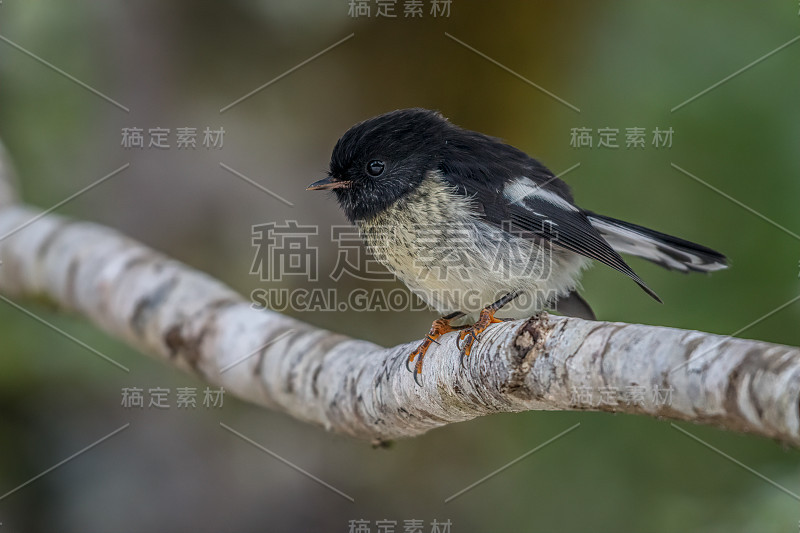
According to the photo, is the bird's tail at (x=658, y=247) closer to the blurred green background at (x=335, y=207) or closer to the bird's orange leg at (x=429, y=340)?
the blurred green background at (x=335, y=207)

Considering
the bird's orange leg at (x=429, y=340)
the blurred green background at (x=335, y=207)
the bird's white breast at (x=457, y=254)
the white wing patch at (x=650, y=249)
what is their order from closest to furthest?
the bird's orange leg at (x=429, y=340) → the bird's white breast at (x=457, y=254) → the white wing patch at (x=650, y=249) → the blurred green background at (x=335, y=207)

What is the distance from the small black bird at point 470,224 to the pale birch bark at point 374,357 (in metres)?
0.33

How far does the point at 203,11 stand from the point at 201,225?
1.30 metres

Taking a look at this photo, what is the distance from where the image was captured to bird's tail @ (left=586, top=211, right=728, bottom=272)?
2709mm

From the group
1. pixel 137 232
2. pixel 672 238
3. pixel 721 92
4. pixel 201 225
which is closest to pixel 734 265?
pixel 672 238

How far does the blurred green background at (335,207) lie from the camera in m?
3.10

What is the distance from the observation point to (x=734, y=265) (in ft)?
9.78

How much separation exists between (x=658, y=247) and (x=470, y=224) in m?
0.88

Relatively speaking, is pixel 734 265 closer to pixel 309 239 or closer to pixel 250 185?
pixel 309 239

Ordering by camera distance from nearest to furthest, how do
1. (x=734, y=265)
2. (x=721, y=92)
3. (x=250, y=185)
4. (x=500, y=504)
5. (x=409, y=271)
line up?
(x=409, y=271)
(x=734, y=265)
(x=721, y=92)
(x=500, y=504)
(x=250, y=185)
